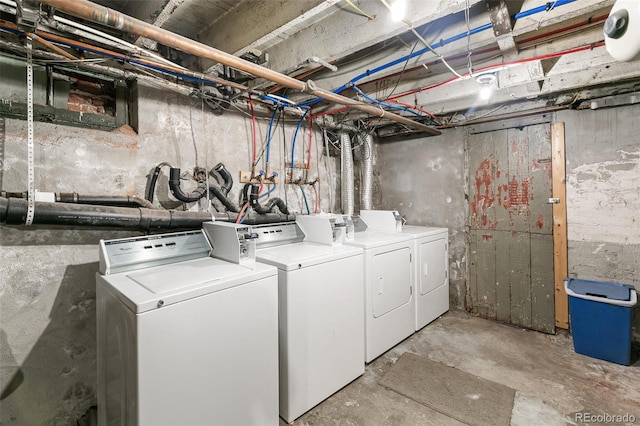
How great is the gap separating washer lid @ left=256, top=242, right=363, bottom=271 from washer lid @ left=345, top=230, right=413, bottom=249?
0.57 feet

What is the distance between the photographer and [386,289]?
2.51 m

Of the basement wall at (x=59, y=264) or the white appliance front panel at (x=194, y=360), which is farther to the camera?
the basement wall at (x=59, y=264)

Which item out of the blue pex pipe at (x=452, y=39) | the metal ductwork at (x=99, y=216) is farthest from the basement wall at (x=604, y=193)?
the metal ductwork at (x=99, y=216)

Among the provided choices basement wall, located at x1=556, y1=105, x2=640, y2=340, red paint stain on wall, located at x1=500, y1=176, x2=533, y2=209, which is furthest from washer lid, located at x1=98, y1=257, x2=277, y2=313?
basement wall, located at x1=556, y1=105, x2=640, y2=340

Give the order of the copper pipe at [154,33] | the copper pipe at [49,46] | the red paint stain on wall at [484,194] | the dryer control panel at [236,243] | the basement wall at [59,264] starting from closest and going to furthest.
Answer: the copper pipe at [154,33]
the copper pipe at [49,46]
the basement wall at [59,264]
the dryer control panel at [236,243]
the red paint stain on wall at [484,194]

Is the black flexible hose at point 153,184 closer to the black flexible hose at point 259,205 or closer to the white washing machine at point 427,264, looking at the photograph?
the black flexible hose at point 259,205

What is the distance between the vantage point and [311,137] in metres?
3.19

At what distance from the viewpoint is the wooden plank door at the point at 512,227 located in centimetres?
295

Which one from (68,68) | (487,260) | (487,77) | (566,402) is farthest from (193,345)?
(487,260)

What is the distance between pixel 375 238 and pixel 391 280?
0.38 metres

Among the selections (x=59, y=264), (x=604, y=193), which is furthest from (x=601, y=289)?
(x=59, y=264)

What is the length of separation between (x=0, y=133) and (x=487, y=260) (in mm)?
4014

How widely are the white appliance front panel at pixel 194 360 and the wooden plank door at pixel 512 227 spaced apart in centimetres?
264

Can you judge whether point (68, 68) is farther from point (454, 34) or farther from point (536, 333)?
point (536, 333)
